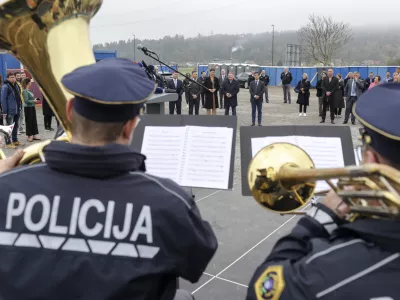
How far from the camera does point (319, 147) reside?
2.55m

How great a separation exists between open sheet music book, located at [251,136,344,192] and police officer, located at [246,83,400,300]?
1273mm

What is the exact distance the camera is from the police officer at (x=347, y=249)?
1.03m

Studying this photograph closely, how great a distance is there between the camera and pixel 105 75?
1.39 metres

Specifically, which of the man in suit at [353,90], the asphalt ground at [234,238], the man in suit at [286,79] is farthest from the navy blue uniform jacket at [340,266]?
the man in suit at [286,79]

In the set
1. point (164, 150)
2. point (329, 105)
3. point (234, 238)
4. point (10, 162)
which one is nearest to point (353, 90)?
point (329, 105)

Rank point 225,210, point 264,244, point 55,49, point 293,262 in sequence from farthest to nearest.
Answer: point 225,210 < point 264,244 < point 55,49 < point 293,262

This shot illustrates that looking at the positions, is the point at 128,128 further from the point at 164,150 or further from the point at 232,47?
the point at 232,47

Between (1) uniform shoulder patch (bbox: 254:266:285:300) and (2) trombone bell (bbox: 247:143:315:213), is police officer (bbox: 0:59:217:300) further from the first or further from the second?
(2) trombone bell (bbox: 247:143:315:213)

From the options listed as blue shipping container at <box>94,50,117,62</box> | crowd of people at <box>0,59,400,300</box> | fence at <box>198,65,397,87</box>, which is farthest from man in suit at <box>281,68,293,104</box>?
crowd of people at <box>0,59,400,300</box>

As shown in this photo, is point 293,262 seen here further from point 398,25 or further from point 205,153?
point 398,25

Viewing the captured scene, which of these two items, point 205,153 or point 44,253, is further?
point 205,153

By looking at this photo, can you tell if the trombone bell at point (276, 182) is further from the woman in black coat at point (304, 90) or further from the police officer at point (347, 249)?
the woman in black coat at point (304, 90)

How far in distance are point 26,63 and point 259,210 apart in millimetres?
2804

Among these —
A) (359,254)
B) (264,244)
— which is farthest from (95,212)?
(264,244)
